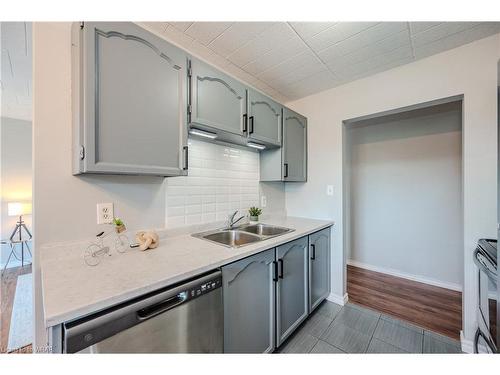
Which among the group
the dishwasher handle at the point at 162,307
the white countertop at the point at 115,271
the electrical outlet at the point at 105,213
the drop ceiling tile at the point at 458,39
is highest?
the drop ceiling tile at the point at 458,39

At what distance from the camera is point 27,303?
2230 millimetres

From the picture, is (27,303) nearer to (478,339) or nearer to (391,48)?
(478,339)

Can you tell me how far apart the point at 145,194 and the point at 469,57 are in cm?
256

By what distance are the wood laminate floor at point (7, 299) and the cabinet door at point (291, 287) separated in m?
1.88

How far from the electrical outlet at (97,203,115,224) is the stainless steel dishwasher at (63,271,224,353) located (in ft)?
2.13

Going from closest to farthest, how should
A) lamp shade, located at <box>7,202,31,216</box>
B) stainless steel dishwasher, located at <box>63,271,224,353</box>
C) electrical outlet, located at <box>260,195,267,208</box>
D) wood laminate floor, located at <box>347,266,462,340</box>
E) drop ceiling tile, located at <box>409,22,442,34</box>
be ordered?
stainless steel dishwasher, located at <box>63,271,224,353</box>
drop ceiling tile, located at <box>409,22,442,34</box>
wood laminate floor, located at <box>347,266,462,340</box>
electrical outlet, located at <box>260,195,267,208</box>
lamp shade, located at <box>7,202,31,216</box>

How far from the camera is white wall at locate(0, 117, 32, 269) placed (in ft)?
10.7

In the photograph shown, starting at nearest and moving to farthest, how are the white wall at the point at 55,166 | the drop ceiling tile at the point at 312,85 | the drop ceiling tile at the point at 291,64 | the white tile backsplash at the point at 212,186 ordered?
the white wall at the point at 55,166, the white tile backsplash at the point at 212,186, the drop ceiling tile at the point at 291,64, the drop ceiling tile at the point at 312,85

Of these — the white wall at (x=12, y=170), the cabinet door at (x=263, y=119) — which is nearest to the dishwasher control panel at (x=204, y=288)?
the cabinet door at (x=263, y=119)

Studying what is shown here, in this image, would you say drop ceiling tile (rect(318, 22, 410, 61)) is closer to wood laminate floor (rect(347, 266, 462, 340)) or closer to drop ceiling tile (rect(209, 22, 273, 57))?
drop ceiling tile (rect(209, 22, 273, 57))

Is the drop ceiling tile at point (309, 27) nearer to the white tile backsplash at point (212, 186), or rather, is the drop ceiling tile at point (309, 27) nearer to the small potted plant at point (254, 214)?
the white tile backsplash at point (212, 186)

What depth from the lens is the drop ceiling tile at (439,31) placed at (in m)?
1.39

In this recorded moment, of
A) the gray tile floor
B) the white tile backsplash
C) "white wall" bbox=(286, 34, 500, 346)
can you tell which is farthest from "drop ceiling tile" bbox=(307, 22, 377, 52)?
the gray tile floor

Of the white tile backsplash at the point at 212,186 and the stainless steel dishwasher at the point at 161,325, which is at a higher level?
the white tile backsplash at the point at 212,186
